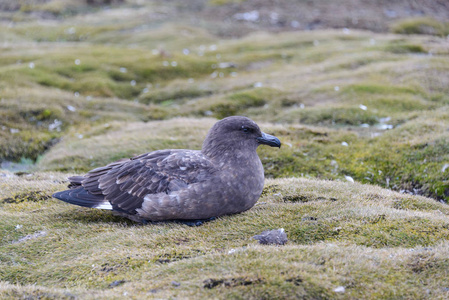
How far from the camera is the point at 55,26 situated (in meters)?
32.9

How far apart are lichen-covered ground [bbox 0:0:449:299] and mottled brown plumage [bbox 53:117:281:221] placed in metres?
0.28

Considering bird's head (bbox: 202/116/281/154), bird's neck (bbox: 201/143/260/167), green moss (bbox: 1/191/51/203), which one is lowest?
green moss (bbox: 1/191/51/203)

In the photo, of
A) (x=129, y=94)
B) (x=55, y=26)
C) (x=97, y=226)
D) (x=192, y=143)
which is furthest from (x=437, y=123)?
(x=55, y=26)

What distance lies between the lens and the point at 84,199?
737 centimetres

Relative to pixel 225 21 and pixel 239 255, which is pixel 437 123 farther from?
pixel 225 21

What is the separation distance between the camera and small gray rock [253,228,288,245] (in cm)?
594

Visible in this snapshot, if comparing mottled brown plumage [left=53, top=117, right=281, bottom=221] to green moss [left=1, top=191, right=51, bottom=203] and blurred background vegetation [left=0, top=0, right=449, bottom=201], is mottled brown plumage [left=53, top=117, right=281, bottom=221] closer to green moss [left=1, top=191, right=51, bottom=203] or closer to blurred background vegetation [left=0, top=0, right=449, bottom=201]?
green moss [left=1, top=191, right=51, bottom=203]

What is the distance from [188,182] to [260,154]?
181 inches

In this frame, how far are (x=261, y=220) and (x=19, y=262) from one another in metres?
3.48

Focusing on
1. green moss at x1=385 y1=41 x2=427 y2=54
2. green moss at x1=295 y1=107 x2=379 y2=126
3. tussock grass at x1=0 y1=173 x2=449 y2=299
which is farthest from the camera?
green moss at x1=385 y1=41 x2=427 y2=54

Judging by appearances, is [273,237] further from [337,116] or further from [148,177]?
[337,116]

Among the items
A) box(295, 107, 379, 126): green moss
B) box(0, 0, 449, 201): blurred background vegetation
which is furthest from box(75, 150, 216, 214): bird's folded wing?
box(295, 107, 379, 126): green moss

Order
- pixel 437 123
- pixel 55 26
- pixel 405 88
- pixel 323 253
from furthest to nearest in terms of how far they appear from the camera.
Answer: pixel 55 26 < pixel 405 88 < pixel 437 123 < pixel 323 253

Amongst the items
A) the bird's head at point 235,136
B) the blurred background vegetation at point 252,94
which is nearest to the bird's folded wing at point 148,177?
the bird's head at point 235,136
